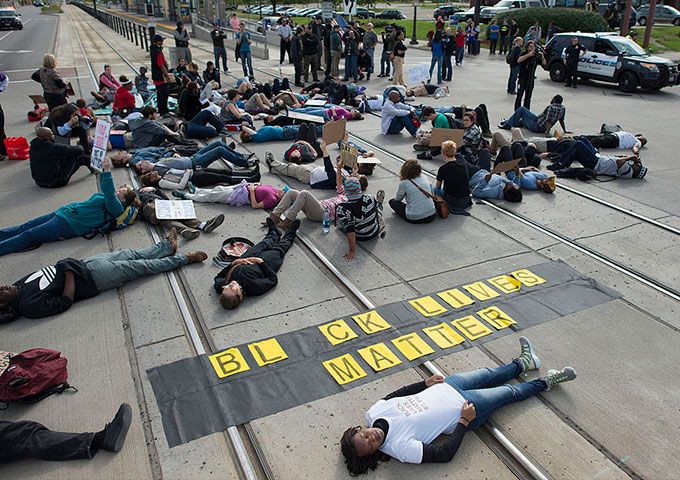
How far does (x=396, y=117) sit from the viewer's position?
1300 cm

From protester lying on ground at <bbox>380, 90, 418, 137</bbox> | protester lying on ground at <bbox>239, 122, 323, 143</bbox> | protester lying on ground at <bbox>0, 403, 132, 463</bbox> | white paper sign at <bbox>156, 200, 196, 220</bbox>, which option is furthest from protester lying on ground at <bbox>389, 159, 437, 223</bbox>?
protester lying on ground at <bbox>0, 403, 132, 463</bbox>

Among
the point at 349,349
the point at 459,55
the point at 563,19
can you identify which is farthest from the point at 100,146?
the point at 563,19

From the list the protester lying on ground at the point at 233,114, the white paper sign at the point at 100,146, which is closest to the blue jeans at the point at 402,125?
the protester lying on ground at the point at 233,114

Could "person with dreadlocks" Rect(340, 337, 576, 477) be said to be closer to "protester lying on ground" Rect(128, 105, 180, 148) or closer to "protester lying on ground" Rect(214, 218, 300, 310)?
"protester lying on ground" Rect(214, 218, 300, 310)

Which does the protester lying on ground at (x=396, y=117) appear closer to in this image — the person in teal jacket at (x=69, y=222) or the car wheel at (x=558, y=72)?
the person in teal jacket at (x=69, y=222)

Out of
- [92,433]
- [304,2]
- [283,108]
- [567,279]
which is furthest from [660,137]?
[304,2]

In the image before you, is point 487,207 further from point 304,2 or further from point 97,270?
point 304,2

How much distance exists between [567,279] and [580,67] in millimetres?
16294

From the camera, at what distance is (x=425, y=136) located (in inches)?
462

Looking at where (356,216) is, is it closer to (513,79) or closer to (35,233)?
(35,233)

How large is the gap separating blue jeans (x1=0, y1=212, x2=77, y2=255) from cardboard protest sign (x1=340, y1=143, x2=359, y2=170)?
13.9 ft

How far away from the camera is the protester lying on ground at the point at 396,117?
12.8 meters

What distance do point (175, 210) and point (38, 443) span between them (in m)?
4.60

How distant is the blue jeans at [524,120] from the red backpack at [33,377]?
11.9 metres
